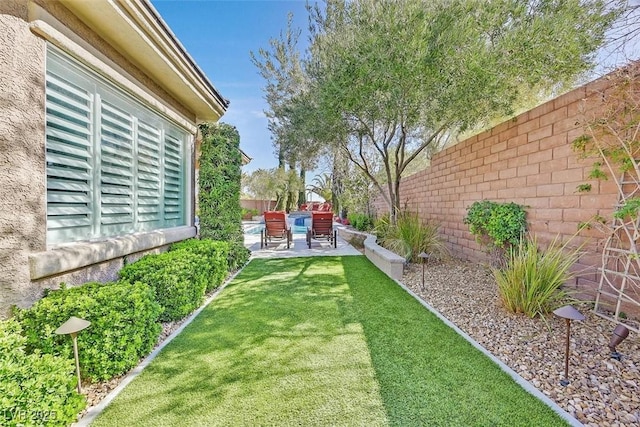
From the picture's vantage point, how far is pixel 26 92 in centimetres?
271

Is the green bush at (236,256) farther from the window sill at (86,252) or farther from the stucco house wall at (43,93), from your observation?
Result: the stucco house wall at (43,93)

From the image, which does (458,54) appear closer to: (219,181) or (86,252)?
(219,181)

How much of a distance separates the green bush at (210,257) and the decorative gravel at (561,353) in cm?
386

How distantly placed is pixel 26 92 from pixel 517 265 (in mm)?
5864

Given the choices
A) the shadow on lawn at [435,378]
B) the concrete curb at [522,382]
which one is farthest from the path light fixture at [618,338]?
the shadow on lawn at [435,378]

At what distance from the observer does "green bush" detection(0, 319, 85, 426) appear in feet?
5.64

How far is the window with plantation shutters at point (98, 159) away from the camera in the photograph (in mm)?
3211

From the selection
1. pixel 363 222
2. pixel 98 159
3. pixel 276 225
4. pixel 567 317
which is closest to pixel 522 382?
pixel 567 317

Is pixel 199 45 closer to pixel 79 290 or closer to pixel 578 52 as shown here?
pixel 79 290

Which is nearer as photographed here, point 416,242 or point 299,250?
point 416,242

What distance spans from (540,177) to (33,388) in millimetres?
6466

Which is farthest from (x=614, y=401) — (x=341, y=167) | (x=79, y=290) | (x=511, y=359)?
(x=341, y=167)

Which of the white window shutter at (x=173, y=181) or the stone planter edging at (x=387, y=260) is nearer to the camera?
the white window shutter at (x=173, y=181)

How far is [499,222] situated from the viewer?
17.5 ft
